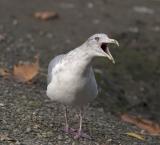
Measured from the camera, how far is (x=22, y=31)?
11609 mm

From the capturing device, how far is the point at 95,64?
10.5 m

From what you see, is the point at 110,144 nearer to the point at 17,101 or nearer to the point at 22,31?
the point at 17,101

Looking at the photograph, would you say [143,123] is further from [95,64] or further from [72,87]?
[72,87]

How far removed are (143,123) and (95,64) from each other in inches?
102

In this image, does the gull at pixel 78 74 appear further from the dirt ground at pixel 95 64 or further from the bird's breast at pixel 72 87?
the dirt ground at pixel 95 64

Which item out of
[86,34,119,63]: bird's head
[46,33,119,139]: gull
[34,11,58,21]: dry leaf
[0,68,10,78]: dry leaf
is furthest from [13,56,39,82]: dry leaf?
[34,11,58,21]: dry leaf

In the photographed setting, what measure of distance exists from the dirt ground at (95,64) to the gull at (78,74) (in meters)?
0.48

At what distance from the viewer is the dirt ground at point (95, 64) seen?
246 inches

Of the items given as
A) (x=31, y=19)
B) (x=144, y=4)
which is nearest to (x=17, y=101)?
(x=31, y=19)

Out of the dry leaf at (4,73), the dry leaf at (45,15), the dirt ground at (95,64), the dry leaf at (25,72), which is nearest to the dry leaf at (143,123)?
the dirt ground at (95,64)

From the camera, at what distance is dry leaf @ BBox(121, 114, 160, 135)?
25.7ft

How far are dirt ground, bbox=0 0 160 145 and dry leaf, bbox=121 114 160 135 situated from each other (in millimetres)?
190

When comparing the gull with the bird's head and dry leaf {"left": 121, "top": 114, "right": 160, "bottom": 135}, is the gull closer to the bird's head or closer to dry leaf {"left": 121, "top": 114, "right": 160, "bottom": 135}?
the bird's head

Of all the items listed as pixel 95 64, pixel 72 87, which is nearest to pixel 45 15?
pixel 95 64
